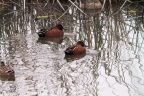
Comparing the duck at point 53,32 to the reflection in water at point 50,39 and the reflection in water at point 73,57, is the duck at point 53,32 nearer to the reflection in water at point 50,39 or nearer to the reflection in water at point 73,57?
the reflection in water at point 50,39

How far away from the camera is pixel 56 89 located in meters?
6.51

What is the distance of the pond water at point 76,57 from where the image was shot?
659 centimetres

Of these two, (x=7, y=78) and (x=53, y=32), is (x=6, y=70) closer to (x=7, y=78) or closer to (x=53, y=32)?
(x=7, y=78)

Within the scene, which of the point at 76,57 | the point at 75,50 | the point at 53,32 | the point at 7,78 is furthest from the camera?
the point at 53,32

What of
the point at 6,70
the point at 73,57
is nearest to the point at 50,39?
the point at 73,57

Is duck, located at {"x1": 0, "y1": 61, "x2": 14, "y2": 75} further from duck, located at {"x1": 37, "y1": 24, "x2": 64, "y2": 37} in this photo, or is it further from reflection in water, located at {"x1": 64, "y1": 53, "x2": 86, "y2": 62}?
duck, located at {"x1": 37, "y1": 24, "x2": 64, "y2": 37}

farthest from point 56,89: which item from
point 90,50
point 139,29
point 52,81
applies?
point 139,29

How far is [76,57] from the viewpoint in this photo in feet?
28.3

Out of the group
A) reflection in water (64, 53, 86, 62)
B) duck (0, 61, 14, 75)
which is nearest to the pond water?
reflection in water (64, 53, 86, 62)

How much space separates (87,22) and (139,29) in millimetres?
1872

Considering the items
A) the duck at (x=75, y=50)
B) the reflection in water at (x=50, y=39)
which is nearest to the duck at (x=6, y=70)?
the duck at (x=75, y=50)

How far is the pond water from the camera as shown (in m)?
6.59

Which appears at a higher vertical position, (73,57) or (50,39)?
(50,39)

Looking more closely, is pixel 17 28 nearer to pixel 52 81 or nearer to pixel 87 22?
pixel 87 22
